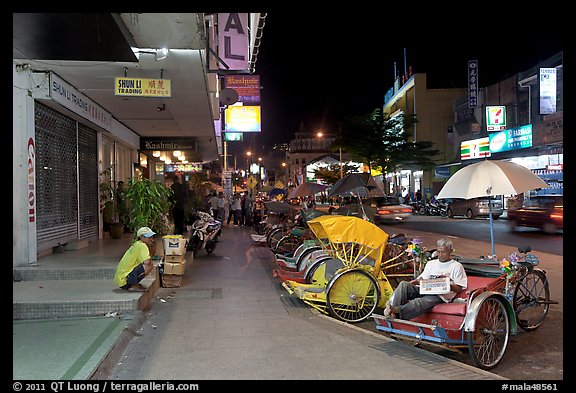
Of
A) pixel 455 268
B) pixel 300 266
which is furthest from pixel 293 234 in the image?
pixel 455 268

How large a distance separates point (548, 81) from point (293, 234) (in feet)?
69.8

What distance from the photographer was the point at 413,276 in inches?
301

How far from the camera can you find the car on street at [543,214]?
57.5ft

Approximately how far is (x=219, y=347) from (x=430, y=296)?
252cm

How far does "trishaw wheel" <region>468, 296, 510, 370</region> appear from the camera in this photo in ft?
16.4

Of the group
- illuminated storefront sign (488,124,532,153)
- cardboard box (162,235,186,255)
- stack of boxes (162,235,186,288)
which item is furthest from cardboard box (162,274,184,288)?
illuminated storefront sign (488,124,532,153)

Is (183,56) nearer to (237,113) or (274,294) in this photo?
(274,294)

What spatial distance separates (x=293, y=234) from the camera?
40.2ft

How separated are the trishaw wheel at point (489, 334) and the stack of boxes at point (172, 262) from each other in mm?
5821

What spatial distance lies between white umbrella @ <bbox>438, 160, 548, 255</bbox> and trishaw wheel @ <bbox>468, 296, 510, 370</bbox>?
1978 mm

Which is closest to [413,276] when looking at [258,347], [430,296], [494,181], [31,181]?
[494,181]

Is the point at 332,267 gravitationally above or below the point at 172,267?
above

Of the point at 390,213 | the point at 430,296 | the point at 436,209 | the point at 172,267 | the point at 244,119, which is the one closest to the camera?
the point at 430,296

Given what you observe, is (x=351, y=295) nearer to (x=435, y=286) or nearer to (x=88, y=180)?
(x=435, y=286)
